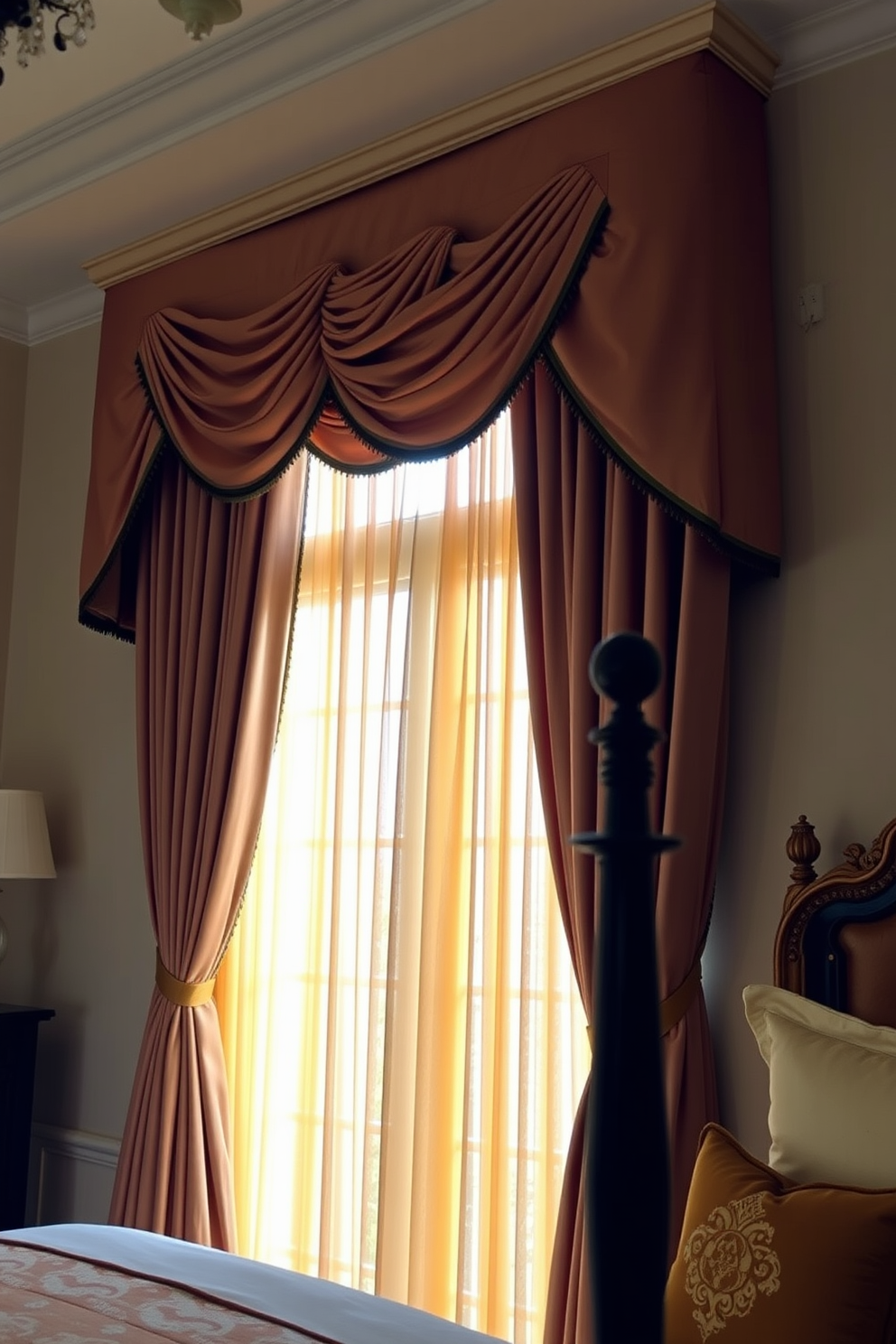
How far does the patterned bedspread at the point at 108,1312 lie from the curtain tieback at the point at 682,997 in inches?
41.0

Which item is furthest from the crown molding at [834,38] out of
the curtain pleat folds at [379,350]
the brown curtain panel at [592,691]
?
the brown curtain panel at [592,691]

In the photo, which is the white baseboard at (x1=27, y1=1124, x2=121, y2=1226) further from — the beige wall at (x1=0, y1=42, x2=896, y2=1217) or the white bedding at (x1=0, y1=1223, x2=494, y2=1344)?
the beige wall at (x1=0, y1=42, x2=896, y2=1217)

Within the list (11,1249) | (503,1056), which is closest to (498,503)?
(503,1056)

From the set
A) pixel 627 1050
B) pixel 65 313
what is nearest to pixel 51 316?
pixel 65 313

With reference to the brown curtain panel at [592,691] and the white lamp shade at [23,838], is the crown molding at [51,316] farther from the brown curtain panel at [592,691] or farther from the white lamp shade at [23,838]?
the brown curtain panel at [592,691]

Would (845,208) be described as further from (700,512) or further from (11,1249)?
(11,1249)

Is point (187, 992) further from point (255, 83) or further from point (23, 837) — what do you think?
point (255, 83)

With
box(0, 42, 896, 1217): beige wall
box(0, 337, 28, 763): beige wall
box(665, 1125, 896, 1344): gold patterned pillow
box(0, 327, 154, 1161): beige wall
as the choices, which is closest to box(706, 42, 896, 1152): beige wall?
box(0, 42, 896, 1217): beige wall

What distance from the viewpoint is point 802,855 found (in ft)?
8.45

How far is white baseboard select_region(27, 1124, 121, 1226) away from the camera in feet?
12.7

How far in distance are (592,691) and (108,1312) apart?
1.49 metres

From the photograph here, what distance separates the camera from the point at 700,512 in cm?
265

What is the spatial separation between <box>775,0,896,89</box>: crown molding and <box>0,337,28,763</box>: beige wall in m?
2.77

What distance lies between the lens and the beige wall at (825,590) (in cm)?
268
